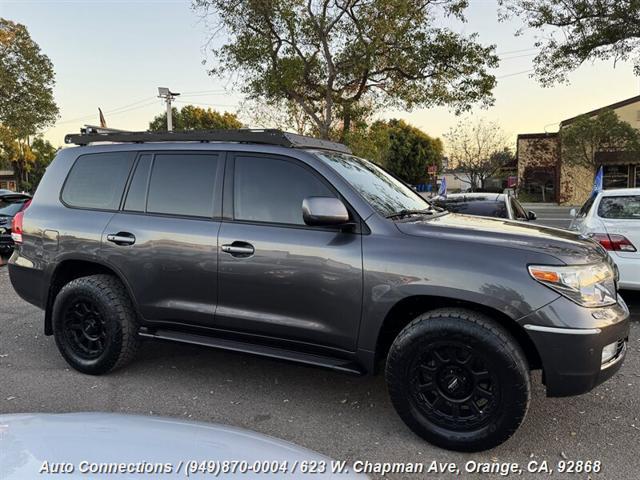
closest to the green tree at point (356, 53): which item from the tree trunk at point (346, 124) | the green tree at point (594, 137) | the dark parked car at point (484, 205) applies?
the tree trunk at point (346, 124)

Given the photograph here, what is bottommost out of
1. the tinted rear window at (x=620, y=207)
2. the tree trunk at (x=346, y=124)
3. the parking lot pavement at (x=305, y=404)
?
the parking lot pavement at (x=305, y=404)

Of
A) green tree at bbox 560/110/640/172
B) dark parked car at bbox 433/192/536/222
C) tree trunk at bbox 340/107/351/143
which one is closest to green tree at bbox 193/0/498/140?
tree trunk at bbox 340/107/351/143

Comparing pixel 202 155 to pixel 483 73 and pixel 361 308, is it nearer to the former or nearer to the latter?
pixel 361 308

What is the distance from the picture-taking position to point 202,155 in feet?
12.8

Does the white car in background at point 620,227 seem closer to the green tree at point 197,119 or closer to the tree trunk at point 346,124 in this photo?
the tree trunk at point 346,124

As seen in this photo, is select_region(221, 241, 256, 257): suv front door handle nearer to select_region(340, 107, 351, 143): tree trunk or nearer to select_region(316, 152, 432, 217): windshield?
select_region(316, 152, 432, 217): windshield

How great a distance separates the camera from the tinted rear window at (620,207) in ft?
19.5

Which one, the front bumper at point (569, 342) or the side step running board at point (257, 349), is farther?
the side step running board at point (257, 349)

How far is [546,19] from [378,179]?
11689 millimetres

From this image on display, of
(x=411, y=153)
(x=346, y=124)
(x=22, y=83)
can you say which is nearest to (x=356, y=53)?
(x=346, y=124)

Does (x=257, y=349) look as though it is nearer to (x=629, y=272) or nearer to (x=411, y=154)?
(x=629, y=272)

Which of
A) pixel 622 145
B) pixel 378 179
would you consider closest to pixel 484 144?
pixel 622 145

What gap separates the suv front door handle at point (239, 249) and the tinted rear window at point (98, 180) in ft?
3.88

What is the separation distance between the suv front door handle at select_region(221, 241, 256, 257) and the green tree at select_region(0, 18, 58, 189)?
65.5 feet
